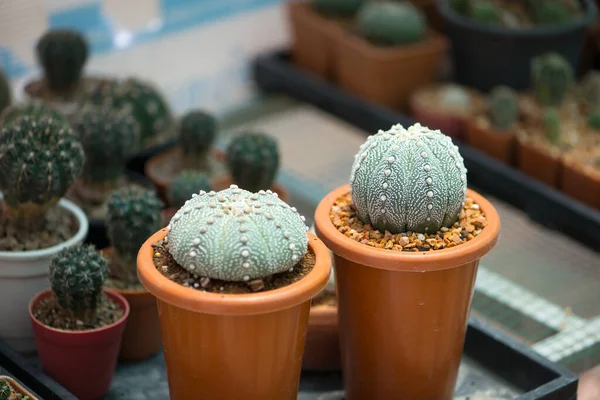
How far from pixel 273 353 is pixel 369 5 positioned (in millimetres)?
2973

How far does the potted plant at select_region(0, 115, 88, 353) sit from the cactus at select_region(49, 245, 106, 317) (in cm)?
23

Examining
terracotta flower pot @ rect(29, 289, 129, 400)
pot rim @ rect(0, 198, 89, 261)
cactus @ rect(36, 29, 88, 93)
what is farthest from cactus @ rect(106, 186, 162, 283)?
cactus @ rect(36, 29, 88, 93)

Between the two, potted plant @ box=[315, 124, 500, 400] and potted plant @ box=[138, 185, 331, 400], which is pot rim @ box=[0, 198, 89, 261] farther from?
potted plant @ box=[315, 124, 500, 400]

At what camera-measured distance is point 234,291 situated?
2514mm

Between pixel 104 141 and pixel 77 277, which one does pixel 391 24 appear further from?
pixel 77 277

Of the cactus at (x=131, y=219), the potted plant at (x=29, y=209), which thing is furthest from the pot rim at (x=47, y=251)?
the cactus at (x=131, y=219)

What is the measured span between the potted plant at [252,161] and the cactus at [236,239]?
105cm

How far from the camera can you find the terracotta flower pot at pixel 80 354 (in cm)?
293

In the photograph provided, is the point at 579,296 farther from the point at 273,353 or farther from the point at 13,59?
the point at 13,59

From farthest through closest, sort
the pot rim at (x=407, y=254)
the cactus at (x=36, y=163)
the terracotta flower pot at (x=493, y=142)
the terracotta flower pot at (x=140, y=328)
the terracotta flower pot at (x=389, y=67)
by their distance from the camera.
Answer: the terracotta flower pot at (x=389, y=67)
the terracotta flower pot at (x=493, y=142)
the terracotta flower pot at (x=140, y=328)
the cactus at (x=36, y=163)
the pot rim at (x=407, y=254)

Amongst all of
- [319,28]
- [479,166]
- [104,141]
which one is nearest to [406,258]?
[104,141]

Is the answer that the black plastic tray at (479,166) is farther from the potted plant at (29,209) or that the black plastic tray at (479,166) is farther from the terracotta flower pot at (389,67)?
the potted plant at (29,209)

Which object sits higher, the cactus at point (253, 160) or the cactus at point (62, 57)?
the cactus at point (62, 57)

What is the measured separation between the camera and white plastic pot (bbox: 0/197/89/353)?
3.12 m
